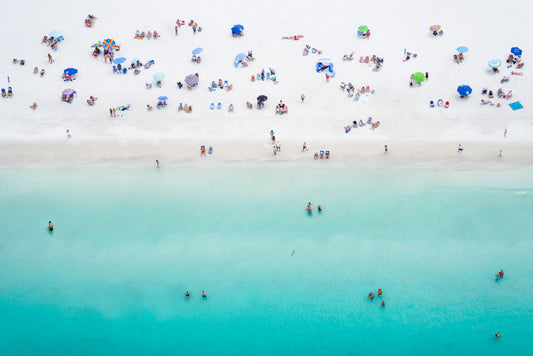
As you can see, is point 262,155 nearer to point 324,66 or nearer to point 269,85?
point 269,85

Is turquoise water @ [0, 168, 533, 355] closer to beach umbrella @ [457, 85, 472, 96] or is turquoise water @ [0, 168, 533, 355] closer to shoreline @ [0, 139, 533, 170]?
shoreline @ [0, 139, 533, 170]

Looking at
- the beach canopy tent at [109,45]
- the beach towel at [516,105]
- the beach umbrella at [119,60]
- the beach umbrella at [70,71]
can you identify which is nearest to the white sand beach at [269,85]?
the beach towel at [516,105]

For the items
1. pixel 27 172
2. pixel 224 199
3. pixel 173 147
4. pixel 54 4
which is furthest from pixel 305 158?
pixel 54 4

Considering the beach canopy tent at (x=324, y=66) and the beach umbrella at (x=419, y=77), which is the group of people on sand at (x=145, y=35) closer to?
the beach canopy tent at (x=324, y=66)

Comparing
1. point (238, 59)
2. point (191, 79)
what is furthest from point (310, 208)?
point (238, 59)

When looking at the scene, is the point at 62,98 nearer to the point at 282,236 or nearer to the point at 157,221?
the point at 157,221
